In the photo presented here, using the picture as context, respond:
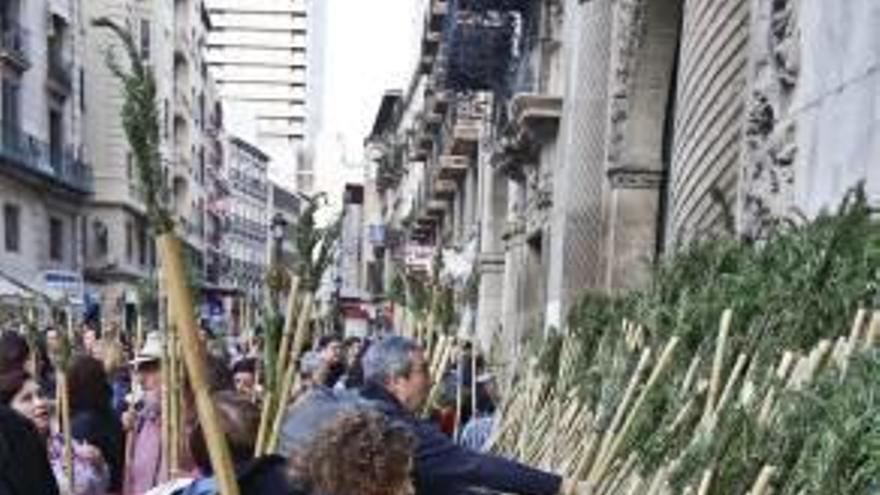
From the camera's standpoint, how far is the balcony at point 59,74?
39062mm

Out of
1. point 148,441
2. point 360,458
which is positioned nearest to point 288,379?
point 360,458

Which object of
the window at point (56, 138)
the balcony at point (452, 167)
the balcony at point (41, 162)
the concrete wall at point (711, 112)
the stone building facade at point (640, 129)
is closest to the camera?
the stone building facade at point (640, 129)

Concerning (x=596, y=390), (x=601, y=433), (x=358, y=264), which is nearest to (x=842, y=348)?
(x=601, y=433)

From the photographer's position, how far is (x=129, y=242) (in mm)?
47000

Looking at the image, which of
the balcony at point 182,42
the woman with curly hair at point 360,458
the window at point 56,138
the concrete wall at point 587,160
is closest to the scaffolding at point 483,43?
the concrete wall at point 587,160

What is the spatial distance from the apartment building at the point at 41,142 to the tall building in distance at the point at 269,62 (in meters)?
90.9

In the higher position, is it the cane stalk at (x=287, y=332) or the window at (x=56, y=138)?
the window at (x=56, y=138)

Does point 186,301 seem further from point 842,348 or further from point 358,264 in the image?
point 358,264

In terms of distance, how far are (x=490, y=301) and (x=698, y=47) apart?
16317mm

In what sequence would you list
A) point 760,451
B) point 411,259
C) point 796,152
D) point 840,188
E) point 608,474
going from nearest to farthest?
point 760,451 → point 608,474 → point 840,188 → point 796,152 → point 411,259

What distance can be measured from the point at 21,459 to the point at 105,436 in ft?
4.83

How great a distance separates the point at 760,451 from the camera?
332 centimetres

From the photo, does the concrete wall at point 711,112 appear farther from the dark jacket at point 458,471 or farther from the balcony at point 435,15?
the balcony at point 435,15

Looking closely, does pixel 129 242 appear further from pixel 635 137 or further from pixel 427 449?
pixel 427 449
